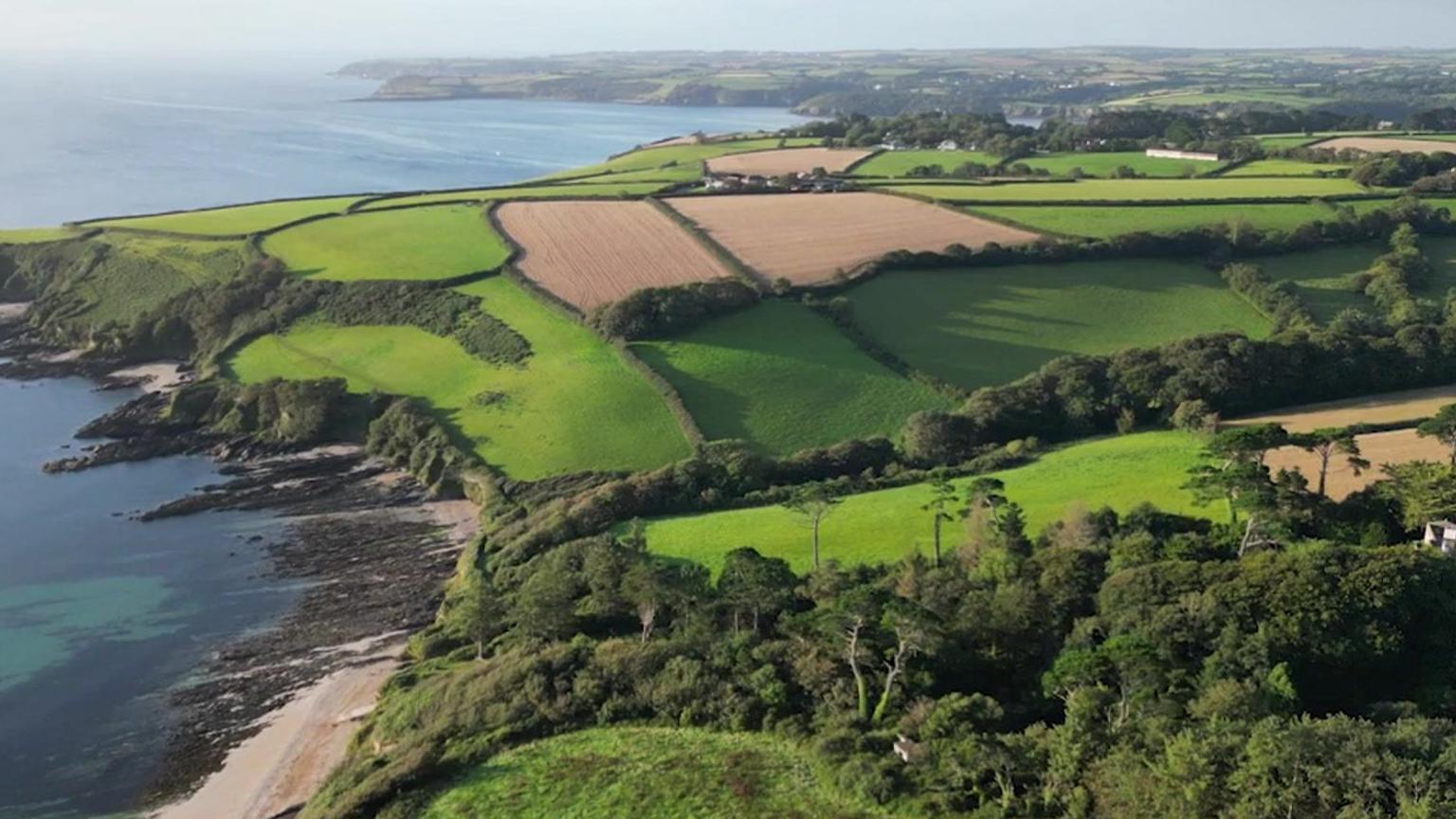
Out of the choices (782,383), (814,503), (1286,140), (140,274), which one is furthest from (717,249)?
(1286,140)

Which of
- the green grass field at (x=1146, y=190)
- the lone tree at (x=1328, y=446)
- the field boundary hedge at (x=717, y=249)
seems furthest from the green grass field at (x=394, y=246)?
the lone tree at (x=1328, y=446)

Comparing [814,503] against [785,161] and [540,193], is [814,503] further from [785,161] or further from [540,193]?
[785,161]

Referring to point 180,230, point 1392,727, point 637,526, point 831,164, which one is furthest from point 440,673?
point 831,164

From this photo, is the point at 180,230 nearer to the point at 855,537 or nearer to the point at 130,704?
the point at 130,704

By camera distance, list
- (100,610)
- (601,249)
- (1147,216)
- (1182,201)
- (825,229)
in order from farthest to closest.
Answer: (1182,201), (1147,216), (825,229), (601,249), (100,610)

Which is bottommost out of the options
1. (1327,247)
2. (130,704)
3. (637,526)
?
(130,704)

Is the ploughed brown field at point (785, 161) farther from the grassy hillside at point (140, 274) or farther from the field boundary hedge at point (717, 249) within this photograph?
the grassy hillside at point (140, 274)
